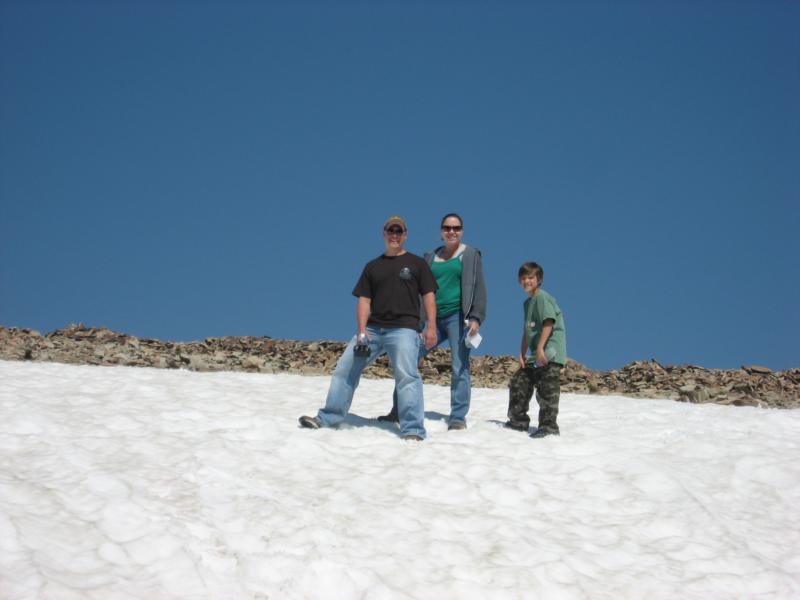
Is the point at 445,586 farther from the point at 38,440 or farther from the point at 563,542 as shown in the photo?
the point at 38,440

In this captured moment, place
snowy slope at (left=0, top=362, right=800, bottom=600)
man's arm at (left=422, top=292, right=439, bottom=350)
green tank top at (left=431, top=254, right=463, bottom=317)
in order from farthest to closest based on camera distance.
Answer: green tank top at (left=431, top=254, right=463, bottom=317) < man's arm at (left=422, top=292, right=439, bottom=350) < snowy slope at (left=0, top=362, right=800, bottom=600)

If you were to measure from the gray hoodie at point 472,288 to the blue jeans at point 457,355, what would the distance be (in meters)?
0.21

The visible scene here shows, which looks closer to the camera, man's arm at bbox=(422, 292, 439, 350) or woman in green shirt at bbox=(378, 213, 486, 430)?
man's arm at bbox=(422, 292, 439, 350)

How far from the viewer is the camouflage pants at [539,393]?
1126 centimetres

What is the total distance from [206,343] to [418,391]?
14293mm

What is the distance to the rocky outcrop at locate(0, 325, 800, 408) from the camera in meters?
18.2

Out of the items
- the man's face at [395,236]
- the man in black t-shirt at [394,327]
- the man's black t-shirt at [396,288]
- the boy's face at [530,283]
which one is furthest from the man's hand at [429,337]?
the boy's face at [530,283]

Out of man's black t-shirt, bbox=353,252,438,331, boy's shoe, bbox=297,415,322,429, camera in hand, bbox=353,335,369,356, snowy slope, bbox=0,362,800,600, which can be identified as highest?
man's black t-shirt, bbox=353,252,438,331

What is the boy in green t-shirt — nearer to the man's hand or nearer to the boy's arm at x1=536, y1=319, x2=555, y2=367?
the boy's arm at x1=536, y1=319, x2=555, y2=367

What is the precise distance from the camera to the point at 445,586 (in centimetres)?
671

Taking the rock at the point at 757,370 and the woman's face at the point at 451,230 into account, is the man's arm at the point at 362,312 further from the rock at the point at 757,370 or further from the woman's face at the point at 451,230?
the rock at the point at 757,370

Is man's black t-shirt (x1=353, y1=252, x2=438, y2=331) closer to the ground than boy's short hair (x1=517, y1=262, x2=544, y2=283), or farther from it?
closer to the ground

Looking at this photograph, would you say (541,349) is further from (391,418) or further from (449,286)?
(391,418)

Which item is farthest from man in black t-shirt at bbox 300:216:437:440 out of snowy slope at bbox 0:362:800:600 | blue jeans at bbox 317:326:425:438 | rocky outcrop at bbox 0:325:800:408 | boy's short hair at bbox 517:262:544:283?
rocky outcrop at bbox 0:325:800:408
